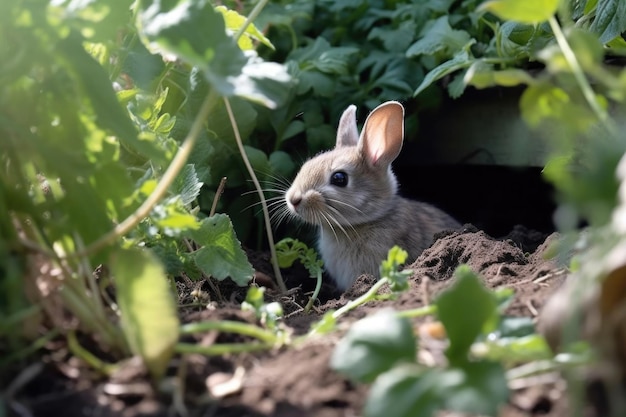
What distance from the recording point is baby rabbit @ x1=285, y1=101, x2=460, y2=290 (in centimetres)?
436

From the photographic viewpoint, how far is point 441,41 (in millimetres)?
4352

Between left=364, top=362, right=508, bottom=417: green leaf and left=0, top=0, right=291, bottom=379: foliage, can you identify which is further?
left=0, top=0, right=291, bottom=379: foliage

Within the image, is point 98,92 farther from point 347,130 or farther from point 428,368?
point 347,130

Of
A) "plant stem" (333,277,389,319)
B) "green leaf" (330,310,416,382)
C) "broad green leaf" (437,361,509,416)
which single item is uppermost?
"green leaf" (330,310,416,382)

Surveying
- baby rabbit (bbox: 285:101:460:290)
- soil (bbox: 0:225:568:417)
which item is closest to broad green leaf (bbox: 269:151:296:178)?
baby rabbit (bbox: 285:101:460:290)

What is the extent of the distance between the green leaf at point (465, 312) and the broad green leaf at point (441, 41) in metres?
3.00

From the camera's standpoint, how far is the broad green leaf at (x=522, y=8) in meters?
1.59

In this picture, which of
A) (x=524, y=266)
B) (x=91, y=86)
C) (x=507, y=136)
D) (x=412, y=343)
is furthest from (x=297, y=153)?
(x=412, y=343)

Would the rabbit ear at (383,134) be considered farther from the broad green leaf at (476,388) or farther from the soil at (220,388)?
the broad green leaf at (476,388)

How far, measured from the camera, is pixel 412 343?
57.6 inches

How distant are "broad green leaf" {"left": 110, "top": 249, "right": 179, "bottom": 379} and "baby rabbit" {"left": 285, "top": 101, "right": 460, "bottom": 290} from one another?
2.77 m

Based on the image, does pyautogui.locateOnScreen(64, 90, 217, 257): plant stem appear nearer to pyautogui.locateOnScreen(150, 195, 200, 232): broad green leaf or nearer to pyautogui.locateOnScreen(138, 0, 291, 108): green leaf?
pyautogui.locateOnScreen(138, 0, 291, 108): green leaf

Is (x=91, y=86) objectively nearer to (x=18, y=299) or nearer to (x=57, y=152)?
(x=57, y=152)

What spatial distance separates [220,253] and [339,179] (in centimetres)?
166
